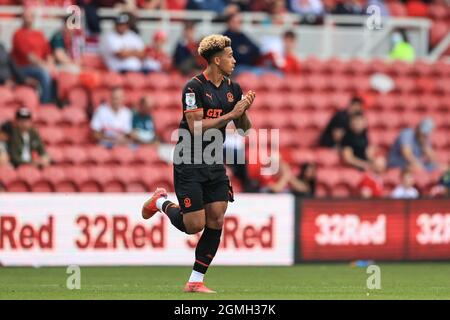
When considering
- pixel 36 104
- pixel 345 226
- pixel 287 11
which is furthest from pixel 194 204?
pixel 287 11

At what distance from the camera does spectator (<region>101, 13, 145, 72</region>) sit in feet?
60.7

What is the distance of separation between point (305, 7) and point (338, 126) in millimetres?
3093

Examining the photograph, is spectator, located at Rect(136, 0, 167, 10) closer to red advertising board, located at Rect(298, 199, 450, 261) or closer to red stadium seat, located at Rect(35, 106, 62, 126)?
red stadium seat, located at Rect(35, 106, 62, 126)

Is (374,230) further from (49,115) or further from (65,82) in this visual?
(65,82)

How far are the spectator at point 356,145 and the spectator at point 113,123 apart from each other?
10.6 feet

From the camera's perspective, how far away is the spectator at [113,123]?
1736 cm

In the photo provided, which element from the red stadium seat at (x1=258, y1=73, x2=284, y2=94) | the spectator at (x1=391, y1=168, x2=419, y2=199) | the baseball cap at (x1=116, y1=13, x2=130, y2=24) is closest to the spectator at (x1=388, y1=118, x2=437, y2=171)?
the spectator at (x1=391, y1=168, x2=419, y2=199)

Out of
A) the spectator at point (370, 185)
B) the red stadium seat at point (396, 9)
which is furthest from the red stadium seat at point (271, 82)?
the red stadium seat at point (396, 9)

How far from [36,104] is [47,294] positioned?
22.6 ft

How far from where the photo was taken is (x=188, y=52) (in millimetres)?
18906

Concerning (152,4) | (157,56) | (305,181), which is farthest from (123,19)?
(305,181)

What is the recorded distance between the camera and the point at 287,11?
20.9m

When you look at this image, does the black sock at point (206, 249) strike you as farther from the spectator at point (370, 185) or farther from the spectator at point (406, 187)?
the spectator at point (406, 187)

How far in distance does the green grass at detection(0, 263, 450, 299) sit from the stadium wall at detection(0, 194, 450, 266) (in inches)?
12.6
